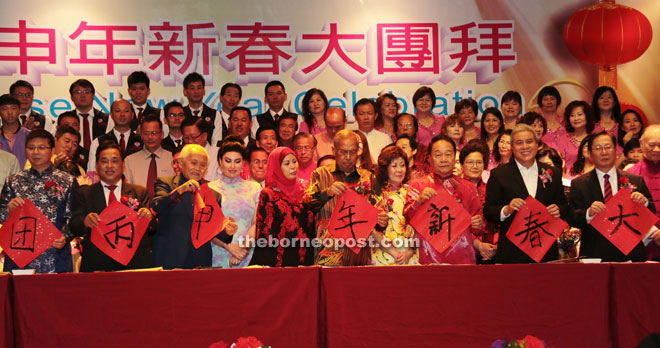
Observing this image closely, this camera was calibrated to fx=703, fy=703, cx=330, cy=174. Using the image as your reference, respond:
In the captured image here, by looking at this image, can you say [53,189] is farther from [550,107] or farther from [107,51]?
[550,107]

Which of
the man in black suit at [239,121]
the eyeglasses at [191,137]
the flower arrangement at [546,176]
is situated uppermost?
the man in black suit at [239,121]

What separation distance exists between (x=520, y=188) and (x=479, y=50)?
8.32ft

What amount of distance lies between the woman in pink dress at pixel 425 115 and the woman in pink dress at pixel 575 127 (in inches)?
42.2

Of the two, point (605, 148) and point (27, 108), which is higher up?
point (27, 108)

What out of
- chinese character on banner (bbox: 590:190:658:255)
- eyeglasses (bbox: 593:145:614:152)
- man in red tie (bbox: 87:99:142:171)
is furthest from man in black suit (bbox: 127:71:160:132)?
chinese character on banner (bbox: 590:190:658:255)

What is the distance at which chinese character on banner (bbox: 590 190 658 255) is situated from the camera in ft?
12.7

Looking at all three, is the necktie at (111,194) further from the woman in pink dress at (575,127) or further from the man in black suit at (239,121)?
the woman in pink dress at (575,127)

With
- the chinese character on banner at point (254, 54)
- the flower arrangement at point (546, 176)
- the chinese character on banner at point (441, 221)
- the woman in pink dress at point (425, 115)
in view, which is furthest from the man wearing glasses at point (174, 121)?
the flower arrangement at point (546, 176)

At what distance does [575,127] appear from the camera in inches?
241

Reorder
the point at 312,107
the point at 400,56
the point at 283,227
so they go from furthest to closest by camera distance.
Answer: the point at 400,56
the point at 312,107
the point at 283,227

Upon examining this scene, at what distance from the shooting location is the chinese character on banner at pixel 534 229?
12.8ft

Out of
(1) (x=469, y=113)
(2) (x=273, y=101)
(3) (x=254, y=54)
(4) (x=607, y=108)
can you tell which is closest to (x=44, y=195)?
(2) (x=273, y=101)

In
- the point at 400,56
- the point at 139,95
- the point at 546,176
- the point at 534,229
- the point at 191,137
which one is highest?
the point at 400,56

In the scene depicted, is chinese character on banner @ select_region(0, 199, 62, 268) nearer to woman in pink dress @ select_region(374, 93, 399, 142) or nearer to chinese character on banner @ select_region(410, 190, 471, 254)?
chinese character on banner @ select_region(410, 190, 471, 254)
